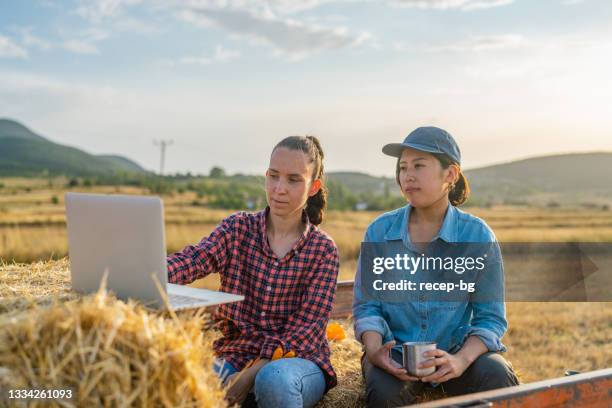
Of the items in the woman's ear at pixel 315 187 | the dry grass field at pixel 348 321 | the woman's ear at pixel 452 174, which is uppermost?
the woman's ear at pixel 452 174

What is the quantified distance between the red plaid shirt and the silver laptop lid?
0.67m

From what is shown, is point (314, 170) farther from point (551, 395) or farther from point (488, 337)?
point (551, 395)

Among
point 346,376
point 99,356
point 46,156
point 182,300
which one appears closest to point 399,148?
point 346,376

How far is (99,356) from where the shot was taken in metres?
1.98

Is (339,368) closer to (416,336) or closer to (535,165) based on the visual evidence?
(416,336)

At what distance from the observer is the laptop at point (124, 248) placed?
235 cm

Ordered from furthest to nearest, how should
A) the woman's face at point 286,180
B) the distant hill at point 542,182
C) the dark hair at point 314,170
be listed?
the distant hill at point 542,182 < the dark hair at point 314,170 < the woman's face at point 286,180

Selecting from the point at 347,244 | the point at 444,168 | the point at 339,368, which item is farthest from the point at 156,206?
the point at 347,244

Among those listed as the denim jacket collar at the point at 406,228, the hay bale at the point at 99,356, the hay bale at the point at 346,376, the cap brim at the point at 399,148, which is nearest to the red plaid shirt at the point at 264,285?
the hay bale at the point at 346,376

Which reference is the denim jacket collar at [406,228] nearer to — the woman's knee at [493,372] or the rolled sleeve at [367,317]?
the rolled sleeve at [367,317]

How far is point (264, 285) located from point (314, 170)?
61 centimetres

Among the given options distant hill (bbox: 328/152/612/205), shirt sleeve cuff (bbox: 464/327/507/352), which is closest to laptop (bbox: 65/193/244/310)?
shirt sleeve cuff (bbox: 464/327/507/352)

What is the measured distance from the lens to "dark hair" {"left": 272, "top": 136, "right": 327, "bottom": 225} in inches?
135

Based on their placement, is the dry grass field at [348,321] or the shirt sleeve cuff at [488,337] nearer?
the dry grass field at [348,321]
